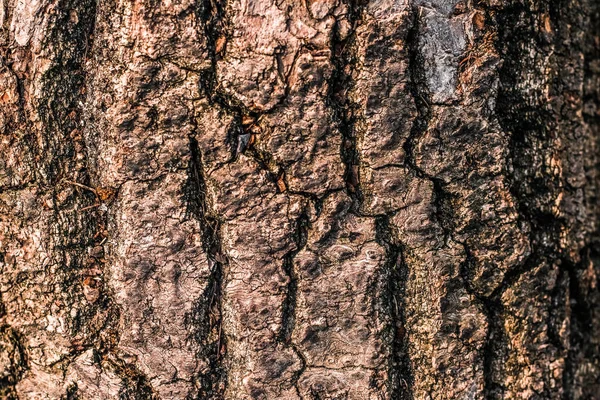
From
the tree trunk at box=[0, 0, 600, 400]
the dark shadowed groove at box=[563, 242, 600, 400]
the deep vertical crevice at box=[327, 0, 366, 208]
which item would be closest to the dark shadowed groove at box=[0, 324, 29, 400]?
the tree trunk at box=[0, 0, 600, 400]

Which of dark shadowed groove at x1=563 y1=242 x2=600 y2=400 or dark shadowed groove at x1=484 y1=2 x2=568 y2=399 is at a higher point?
dark shadowed groove at x1=484 y1=2 x2=568 y2=399

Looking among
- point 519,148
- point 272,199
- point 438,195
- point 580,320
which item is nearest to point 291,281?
point 272,199

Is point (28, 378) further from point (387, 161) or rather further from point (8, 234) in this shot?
point (387, 161)

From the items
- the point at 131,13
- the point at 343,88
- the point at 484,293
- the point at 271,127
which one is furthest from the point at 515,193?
the point at 131,13

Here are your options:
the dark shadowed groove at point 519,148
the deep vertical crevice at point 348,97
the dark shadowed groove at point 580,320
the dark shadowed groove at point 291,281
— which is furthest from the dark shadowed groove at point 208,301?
the dark shadowed groove at point 580,320

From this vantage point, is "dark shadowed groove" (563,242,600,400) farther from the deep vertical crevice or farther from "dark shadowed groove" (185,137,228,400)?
"dark shadowed groove" (185,137,228,400)

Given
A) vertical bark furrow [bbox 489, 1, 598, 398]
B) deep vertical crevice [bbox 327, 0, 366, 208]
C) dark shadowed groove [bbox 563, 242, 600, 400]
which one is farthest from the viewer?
dark shadowed groove [bbox 563, 242, 600, 400]

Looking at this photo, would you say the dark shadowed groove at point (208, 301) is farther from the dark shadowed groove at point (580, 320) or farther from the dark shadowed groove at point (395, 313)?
the dark shadowed groove at point (580, 320)
